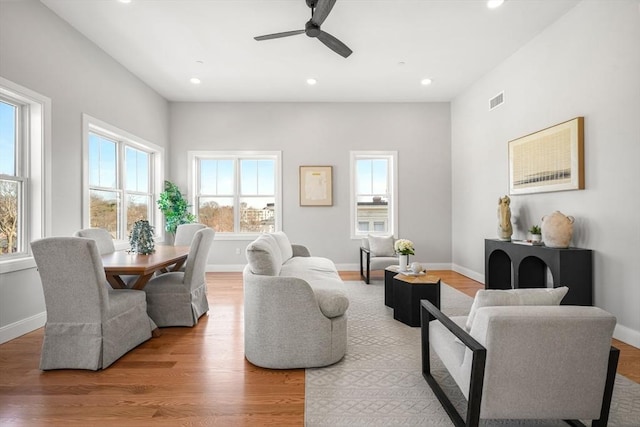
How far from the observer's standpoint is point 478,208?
5.23m

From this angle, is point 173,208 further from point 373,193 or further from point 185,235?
point 373,193

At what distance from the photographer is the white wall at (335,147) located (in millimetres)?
6207

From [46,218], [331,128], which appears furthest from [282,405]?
[331,128]

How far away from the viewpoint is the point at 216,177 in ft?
21.0

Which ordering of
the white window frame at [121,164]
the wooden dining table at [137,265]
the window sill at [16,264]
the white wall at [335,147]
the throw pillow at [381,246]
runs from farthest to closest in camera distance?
the white wall at [335,147] < the throw pillow at [381,246] < the white window frame at [121,164] < the window sill at [16,264] < the wooden dining table at [137,265]

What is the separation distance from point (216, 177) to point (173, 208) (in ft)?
3.56

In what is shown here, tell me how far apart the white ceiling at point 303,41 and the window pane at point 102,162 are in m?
1.19

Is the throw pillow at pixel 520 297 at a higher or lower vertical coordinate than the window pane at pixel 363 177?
lower

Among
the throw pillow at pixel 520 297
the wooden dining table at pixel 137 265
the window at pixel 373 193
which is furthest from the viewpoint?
the window at pixel 373 193

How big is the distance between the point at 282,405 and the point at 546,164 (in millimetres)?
3746

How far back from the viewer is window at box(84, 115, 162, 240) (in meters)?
4.25

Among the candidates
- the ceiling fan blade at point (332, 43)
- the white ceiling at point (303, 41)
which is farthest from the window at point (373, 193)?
the ceiling fan blade at point (332, 43)

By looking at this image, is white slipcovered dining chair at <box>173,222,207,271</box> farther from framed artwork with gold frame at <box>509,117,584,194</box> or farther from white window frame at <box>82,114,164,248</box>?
framed artwork with gold frame at <box>509,117,584,194</box>

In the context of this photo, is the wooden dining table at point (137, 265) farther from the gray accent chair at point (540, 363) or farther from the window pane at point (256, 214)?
the window pane at point (256, 214)
